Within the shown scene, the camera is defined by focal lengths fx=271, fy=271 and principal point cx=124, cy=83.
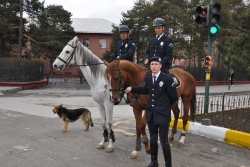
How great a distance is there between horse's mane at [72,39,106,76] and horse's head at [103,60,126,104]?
1204 millimetres

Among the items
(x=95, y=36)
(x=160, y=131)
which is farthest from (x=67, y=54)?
(x=95, y=36)

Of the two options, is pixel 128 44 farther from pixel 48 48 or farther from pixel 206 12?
pixel 48 48

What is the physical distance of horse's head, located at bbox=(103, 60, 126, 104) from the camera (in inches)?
202

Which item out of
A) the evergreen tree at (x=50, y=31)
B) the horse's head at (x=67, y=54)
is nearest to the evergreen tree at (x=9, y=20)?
the evergreen tree at (x=50, y=31)

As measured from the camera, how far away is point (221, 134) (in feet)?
24.1

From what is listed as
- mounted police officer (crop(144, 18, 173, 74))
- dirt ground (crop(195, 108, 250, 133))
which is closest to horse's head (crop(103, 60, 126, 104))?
mounted police officer (crop(144, 18, 173, 74))

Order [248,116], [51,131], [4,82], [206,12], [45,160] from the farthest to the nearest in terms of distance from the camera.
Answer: [4,82]
[248,116]
[206,12]
[51,131]
[45,160]

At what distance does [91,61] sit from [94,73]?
32 cm

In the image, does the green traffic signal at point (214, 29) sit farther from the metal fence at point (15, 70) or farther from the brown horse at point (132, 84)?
the metal fence at point (15, 70)

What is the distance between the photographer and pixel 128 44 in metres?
6.74

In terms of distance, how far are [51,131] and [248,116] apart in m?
6.82

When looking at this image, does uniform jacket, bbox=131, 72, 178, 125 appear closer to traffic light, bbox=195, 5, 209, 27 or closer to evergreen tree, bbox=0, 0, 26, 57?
traffic light, bbox=195, 5, 209, 27

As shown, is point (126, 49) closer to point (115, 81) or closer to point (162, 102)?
point (115, 81)

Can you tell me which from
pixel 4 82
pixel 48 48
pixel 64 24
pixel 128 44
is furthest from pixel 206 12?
pixel 64 24
